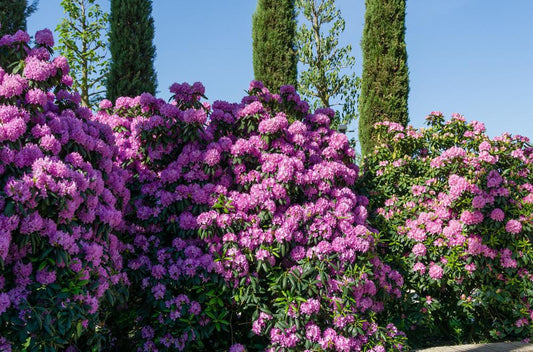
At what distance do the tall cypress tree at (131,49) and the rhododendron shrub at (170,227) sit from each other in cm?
672

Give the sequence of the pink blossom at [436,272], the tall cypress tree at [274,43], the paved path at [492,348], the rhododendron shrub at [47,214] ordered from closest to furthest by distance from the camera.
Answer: the rhododendron shrub at [47,214]
the paved path at [492,348]
the pink blossom at [436,272]
the tall cypress tree at [274,43]

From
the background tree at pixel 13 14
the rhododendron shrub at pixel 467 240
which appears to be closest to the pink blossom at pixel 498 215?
the rhododendron shrub at pixel 467 240

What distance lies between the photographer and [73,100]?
365 centimetres

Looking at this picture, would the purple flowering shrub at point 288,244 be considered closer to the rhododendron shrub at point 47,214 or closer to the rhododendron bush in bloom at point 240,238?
the rhododendron bush in bloom at point 240,238

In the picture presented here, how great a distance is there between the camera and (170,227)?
3.92 meters

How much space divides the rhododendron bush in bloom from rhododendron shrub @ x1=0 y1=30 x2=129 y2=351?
0.56m

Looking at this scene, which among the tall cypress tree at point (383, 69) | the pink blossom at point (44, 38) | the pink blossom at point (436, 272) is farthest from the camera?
the tall cypress tree at point (383, 69)

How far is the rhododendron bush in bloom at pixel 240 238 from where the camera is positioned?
3.67 metres

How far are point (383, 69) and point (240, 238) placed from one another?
7501 millimetres

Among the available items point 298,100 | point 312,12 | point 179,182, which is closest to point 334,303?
point 179,182

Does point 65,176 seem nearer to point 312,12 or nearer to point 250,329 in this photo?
point 250,329

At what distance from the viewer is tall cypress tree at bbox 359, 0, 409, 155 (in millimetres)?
9867

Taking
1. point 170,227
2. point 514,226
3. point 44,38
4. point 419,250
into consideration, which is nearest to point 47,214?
point 170,227

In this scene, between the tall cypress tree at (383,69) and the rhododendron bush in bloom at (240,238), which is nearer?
the rhododendron bush in bloom at (240,238)
